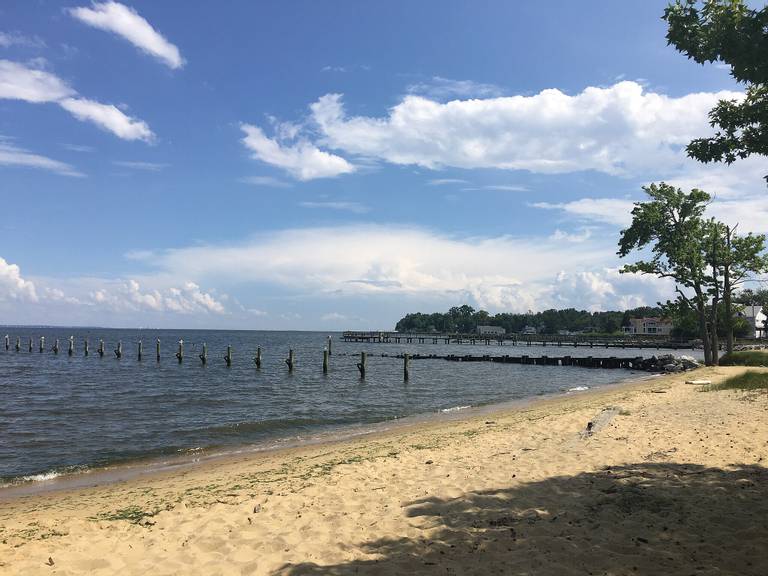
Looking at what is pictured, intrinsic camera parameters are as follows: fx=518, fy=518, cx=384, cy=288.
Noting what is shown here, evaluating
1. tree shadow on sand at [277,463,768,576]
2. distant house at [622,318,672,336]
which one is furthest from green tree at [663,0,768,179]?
distant house at [622,318,672,336]

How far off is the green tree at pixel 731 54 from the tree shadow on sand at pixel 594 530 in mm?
4592

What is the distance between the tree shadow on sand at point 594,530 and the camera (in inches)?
211

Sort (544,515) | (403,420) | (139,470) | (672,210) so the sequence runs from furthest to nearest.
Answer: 1. (672,210)
2. (403,420)
3. (139,470)
4. (544,515)

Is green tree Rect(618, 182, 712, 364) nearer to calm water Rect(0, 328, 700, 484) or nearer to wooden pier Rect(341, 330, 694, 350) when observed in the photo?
calm water Rect(0, 328, 700, 484)

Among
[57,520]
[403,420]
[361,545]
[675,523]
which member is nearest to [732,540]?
[675,523]

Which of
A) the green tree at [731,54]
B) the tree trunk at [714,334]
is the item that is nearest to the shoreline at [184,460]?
the green tree at [731,54]

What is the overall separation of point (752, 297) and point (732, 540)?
119 meters

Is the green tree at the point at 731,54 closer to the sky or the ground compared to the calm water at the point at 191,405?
closer to the sky

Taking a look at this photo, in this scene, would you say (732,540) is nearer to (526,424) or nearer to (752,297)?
(526,424)

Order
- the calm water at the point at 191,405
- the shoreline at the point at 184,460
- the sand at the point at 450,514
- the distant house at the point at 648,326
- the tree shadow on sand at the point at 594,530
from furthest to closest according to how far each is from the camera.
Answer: the distant house at the point at 648,326, the calm water at the point at 191,405, the shoreline at the point at 184,460, the sand at the point at 450,514, the tree shadow on sand at the point at 594,530

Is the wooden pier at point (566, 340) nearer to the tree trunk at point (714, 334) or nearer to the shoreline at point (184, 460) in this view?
the tree trunk at point (714, 334)

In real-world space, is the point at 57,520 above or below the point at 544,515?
below

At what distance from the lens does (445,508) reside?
7.45 metres

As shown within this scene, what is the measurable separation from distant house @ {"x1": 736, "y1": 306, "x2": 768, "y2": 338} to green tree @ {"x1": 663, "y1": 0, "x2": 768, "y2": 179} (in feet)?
347
